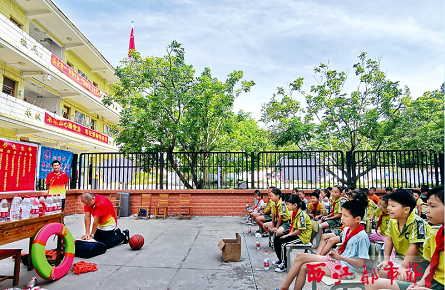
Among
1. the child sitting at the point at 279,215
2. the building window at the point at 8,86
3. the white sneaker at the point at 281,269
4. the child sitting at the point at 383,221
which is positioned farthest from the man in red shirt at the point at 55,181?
the building window at the point at 8,86

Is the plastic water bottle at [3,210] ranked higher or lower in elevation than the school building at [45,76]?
lower

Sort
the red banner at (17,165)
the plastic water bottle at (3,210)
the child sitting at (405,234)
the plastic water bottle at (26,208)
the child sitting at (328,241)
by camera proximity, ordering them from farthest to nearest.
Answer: the red banner at (17,165)
the plastic water bottle at (26,208)
the child sitting at (328,241)
the plastic water bottle at (3,210)
the child sitting at (405,234)

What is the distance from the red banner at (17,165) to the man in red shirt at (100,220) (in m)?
4.27

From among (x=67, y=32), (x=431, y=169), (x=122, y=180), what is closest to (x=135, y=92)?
(x=122, y=180)

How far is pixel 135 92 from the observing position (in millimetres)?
11836

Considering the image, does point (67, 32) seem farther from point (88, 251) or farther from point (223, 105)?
point (88, 251)

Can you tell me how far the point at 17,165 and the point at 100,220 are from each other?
475 centimetres

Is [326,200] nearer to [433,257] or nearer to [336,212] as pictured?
[336,212]

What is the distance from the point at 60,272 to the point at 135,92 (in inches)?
351

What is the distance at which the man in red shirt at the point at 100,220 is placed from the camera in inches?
213

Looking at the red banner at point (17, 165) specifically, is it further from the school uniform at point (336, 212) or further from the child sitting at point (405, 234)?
the child sitting at point (405, 234)

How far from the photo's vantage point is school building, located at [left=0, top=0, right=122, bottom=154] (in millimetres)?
11992

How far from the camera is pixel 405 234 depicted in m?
2.80

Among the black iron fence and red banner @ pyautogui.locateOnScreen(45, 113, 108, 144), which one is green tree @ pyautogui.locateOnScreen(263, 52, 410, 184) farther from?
red banner @ pyautogui.locateOnScreen(45, 113, 108, 144)
